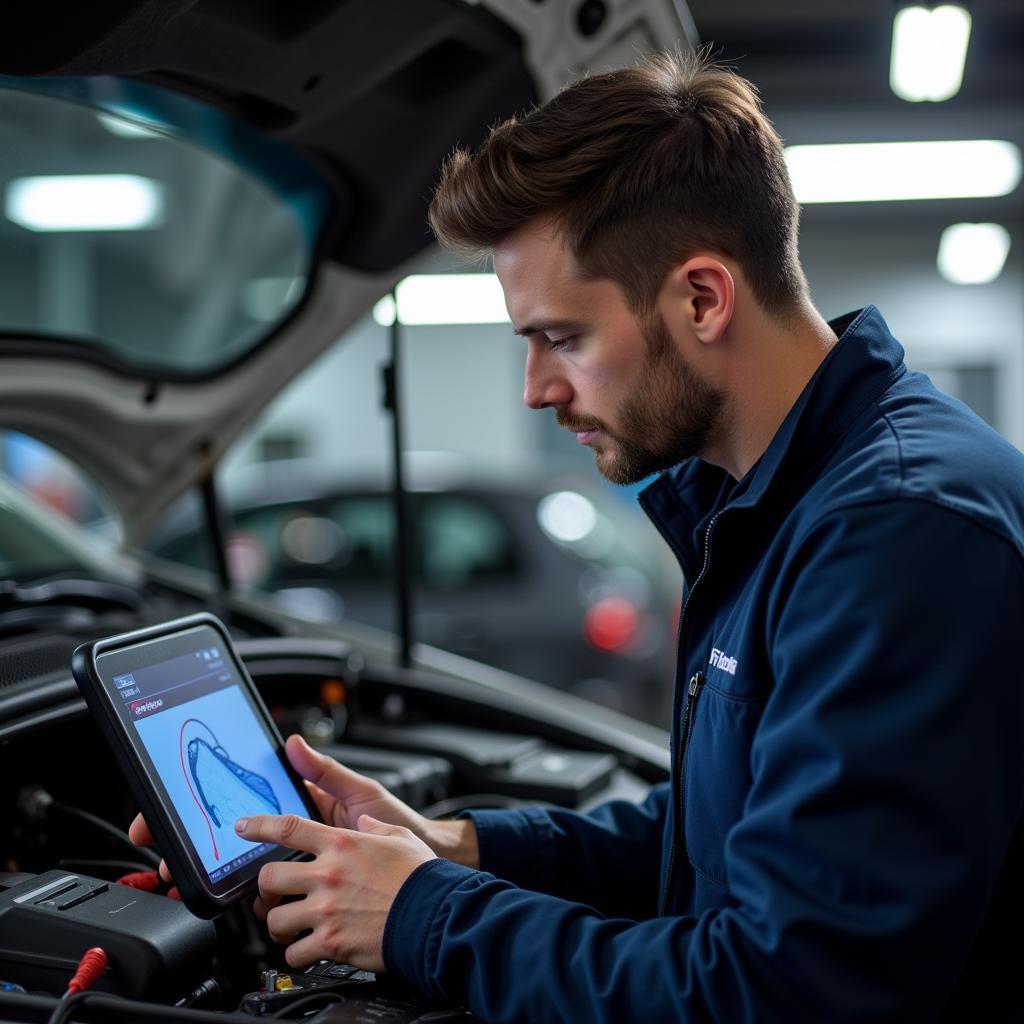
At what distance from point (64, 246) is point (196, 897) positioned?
10269 mm

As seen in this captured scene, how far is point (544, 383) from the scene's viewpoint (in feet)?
4.23

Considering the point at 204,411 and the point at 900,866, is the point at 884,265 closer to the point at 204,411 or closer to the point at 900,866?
the point at 204,411

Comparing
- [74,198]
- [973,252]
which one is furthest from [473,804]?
[973,252]

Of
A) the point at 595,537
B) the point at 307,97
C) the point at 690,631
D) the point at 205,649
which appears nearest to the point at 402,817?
the point at 205,649

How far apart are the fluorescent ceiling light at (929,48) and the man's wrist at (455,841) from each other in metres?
2.27

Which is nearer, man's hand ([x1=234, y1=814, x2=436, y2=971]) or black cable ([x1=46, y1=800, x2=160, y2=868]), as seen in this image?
man's hand ([x1=234, y1=814, x2=436, y2=971])

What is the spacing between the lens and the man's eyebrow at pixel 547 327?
124 cm

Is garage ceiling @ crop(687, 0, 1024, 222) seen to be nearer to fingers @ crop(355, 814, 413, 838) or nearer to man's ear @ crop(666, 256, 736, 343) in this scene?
man's ear @ crop(666, 256, 736, 343)

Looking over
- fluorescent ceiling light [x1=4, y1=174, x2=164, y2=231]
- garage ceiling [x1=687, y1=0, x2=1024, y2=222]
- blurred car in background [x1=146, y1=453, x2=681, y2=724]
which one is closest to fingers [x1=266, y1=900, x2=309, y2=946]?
fluorescent ceiling light [x1=4, y1=174, x2=164, y2=231]

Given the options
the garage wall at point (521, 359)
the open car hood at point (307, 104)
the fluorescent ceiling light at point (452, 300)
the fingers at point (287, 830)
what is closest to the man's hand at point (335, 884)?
the fingers at point (287, 830)

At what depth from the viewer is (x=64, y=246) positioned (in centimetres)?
1041

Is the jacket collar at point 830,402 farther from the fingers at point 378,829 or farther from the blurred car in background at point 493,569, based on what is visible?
the blurred car in background at point 493,569

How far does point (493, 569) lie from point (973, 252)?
690 centimetres

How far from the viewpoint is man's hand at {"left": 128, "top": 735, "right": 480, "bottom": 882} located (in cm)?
144
